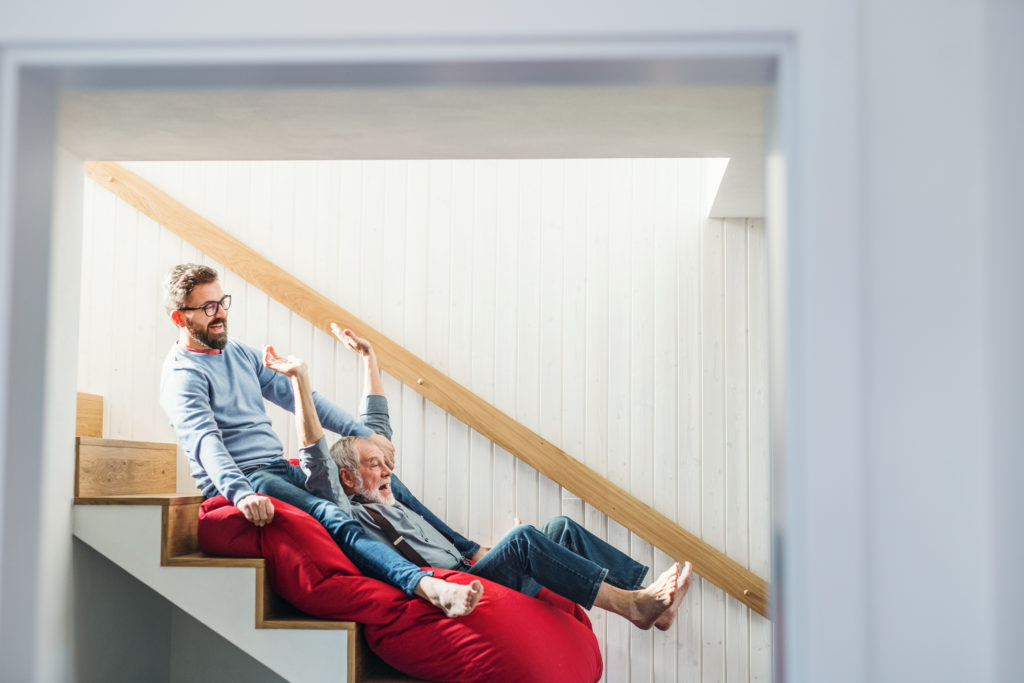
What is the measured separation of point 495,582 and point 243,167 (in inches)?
84.1

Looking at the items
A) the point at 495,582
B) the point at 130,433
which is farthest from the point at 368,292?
the point at 495,582

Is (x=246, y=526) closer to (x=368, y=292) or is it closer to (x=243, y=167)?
(x=368, y=292)

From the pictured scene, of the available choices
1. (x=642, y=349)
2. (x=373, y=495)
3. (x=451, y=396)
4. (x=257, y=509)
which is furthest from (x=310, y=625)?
(x=642, y=349)

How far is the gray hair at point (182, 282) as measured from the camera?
338 centimetres

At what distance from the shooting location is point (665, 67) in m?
1.52

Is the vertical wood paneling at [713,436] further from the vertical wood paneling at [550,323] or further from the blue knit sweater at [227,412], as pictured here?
the blue knit sweater at [227,412]

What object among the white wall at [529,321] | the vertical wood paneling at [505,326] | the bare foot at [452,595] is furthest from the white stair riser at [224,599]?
the vertical wood paneling at [505,326]

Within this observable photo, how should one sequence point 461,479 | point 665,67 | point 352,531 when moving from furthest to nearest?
point 461,479, point 352,531, point 665,67

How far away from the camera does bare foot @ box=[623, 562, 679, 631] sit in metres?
3.30

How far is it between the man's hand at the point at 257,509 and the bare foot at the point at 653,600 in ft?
4.26

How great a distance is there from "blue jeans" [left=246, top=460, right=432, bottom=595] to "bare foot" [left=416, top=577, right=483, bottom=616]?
0.20 ft

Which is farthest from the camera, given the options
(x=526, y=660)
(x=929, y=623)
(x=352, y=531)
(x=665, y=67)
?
(x=352, y=531)

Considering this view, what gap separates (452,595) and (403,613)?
0.19 m

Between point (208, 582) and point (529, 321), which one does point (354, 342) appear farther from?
point (208, 582)
